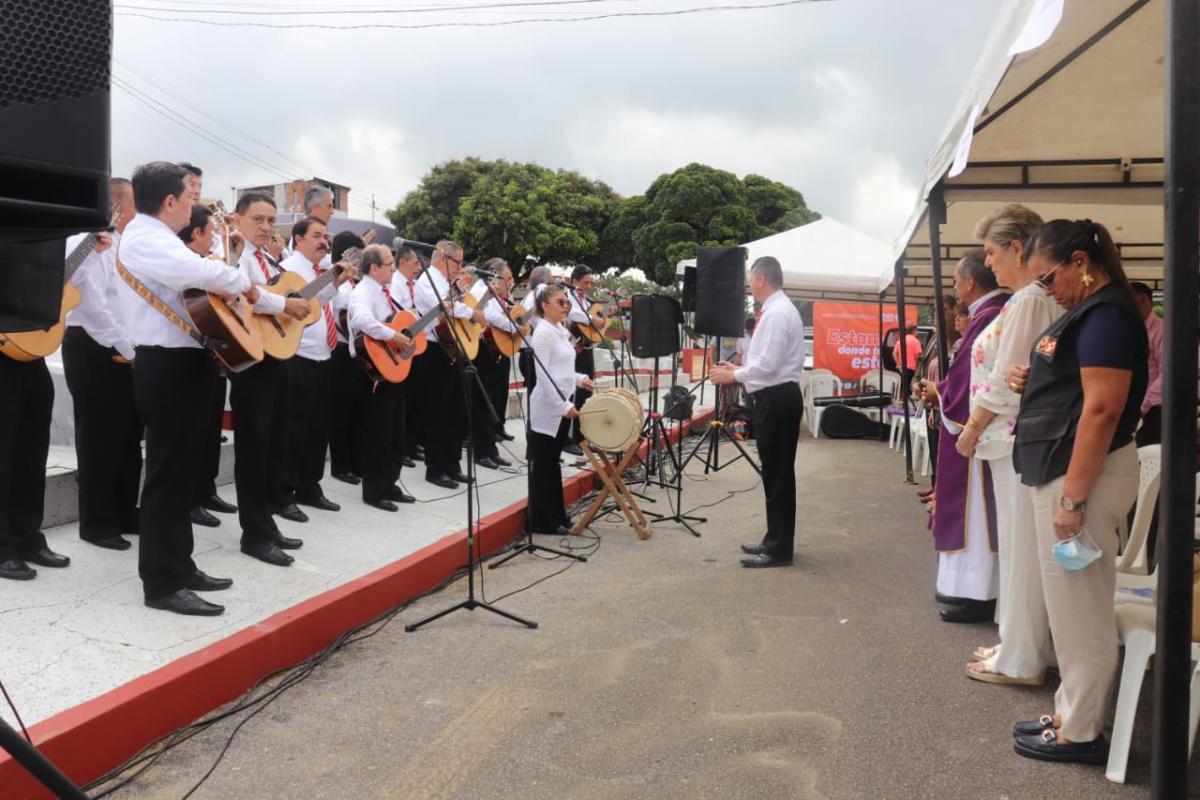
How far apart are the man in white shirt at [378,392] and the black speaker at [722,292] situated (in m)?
2.93

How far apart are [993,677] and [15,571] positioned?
4622 millimetres

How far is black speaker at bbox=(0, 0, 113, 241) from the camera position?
1.19 m

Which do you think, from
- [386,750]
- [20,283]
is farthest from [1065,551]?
[20,283]

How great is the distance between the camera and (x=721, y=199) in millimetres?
31453

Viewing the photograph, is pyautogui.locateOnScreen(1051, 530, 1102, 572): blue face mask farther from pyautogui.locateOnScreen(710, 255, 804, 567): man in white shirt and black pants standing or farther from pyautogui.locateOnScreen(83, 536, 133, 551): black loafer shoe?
pyautogui.locateOnScreen(83, 536, 133, 551): black loafer shoe

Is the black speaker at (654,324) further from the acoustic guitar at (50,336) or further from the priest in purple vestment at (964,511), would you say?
the acoustic guitar at (50,336)

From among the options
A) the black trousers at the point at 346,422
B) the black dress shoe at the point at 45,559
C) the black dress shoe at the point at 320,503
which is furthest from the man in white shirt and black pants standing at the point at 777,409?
the black dress shoe at the point at 45,559

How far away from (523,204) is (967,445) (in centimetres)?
2860

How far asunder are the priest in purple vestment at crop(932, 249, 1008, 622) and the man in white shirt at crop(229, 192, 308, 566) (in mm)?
3644

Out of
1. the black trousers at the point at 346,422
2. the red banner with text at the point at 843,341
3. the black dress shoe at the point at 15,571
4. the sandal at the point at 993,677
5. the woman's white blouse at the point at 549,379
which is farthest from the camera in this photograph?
the red banner with text at the point at 843,341

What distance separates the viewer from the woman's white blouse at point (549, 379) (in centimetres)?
678

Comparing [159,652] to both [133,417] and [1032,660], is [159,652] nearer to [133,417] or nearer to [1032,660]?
[133,417]

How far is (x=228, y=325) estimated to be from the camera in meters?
4.21

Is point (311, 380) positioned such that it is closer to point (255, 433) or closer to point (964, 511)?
point (255, 433)
